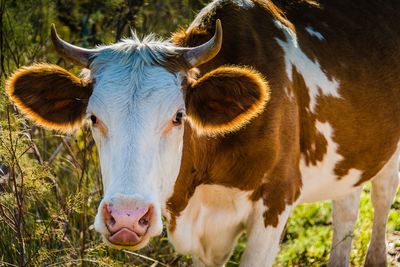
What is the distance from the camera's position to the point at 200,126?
568 centimetres

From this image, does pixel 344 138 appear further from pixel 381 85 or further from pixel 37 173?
pixel 37 173

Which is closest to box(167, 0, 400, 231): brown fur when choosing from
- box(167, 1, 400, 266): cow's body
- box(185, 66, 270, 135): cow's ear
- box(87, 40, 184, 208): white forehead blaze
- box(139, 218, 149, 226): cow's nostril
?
box(167, 1, 400, 266): cow's body

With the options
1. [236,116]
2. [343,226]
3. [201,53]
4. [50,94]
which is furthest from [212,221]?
[343,226]

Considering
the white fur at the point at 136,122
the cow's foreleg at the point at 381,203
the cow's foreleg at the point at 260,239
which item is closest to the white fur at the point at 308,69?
the cow's foreleg at the point at 260,239

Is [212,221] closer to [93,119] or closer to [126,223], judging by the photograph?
[93,119]

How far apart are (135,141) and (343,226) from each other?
3.40 meters

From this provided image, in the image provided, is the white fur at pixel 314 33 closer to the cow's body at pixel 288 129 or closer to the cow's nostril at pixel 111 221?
the cow's body at pixel 288 129

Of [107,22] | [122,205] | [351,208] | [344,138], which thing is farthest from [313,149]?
[107,22]

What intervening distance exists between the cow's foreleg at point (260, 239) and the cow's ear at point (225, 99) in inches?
30.4

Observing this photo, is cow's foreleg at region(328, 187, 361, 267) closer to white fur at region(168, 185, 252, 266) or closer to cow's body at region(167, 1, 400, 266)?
cow's body at region(167, 1, 400, 266)

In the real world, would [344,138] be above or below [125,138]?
below

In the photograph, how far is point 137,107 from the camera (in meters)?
5.07

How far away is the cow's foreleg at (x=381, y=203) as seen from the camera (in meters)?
7.90

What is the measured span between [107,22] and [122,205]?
501 centimetres
